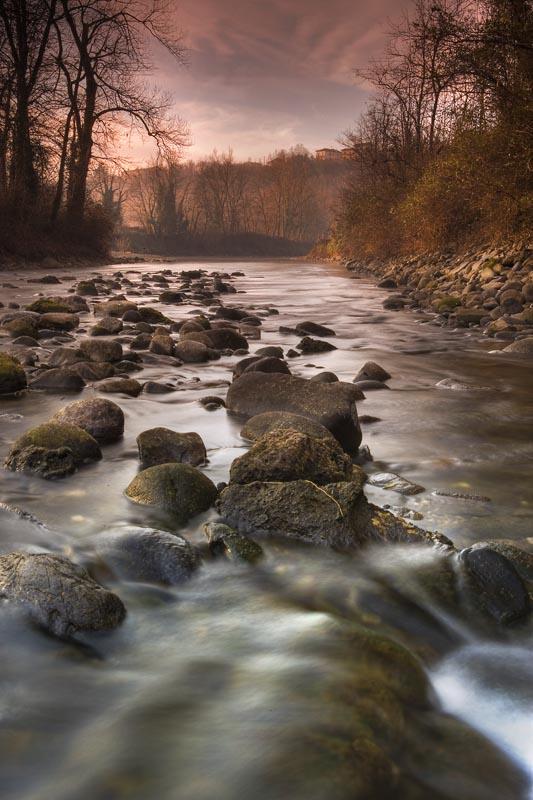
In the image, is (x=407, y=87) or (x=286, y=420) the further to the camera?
(x=407, y=87)

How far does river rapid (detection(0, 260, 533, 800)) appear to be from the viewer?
137cm

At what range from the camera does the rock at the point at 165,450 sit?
10.8ft

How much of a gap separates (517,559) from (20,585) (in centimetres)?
160

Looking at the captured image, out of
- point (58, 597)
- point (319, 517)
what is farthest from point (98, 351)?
point (58, 597)

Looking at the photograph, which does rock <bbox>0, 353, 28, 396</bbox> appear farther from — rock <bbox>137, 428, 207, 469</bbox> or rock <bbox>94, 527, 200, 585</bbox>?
Answer: rock <bbox>94, 527, 200, 585</bbox>

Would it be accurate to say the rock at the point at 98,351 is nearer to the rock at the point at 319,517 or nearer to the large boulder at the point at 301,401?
the large boulder at the point at 301,401

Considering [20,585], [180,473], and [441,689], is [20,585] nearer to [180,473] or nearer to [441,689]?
[180,473]

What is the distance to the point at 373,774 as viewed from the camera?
4.48 ft

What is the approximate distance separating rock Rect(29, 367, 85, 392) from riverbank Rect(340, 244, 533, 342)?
554 cm

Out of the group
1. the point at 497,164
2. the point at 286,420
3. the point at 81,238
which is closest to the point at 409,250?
the point at 497,164

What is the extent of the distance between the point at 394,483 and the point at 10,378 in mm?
3018

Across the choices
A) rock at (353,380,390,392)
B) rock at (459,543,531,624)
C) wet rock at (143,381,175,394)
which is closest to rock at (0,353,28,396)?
wet rock at (143,381,175,394)

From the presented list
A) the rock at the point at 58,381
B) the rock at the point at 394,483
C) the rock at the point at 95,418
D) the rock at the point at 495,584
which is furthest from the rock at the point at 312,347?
the rock at the point at 495,584

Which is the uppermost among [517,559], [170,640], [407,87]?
[407,87]
